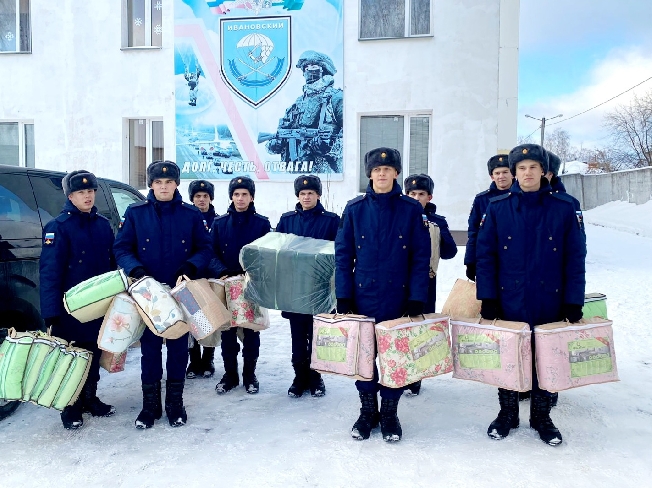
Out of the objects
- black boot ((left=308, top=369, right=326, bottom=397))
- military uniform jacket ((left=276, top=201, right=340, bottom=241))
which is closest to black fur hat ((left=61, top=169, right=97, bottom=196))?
military uniform jacket ((left=276, top=201, right=340, bottom=241))

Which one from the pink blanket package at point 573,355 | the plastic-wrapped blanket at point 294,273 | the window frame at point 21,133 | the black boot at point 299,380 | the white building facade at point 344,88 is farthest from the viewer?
the window frame at point 21,133

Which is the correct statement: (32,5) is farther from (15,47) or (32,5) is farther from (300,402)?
(300,402)

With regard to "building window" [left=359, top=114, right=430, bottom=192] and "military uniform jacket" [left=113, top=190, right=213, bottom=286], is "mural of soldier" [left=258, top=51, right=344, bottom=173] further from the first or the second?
"military uniform jacket" [left=113, top=190, right=213, bottom=286]

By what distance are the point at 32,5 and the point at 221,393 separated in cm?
999

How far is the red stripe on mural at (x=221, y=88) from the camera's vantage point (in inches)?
390

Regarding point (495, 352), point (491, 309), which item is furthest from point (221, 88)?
point (495, 352)

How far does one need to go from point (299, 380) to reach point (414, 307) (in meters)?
1.48

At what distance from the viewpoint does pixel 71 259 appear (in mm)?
3744

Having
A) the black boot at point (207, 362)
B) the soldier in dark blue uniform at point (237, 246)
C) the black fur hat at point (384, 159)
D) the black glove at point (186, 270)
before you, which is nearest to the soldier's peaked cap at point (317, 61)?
the soldier in dark blue uniform at point (237, 246)

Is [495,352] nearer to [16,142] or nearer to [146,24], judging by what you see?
[146,24]

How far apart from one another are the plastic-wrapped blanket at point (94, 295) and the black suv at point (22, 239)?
62 centimetres

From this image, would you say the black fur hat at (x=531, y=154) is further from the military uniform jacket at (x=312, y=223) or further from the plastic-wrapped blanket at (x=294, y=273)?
the military uniform jacket at (x=312, y=223)

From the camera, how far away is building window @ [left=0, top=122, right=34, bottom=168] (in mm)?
10953

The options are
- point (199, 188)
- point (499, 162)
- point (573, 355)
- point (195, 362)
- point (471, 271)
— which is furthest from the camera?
point (199, 188)
